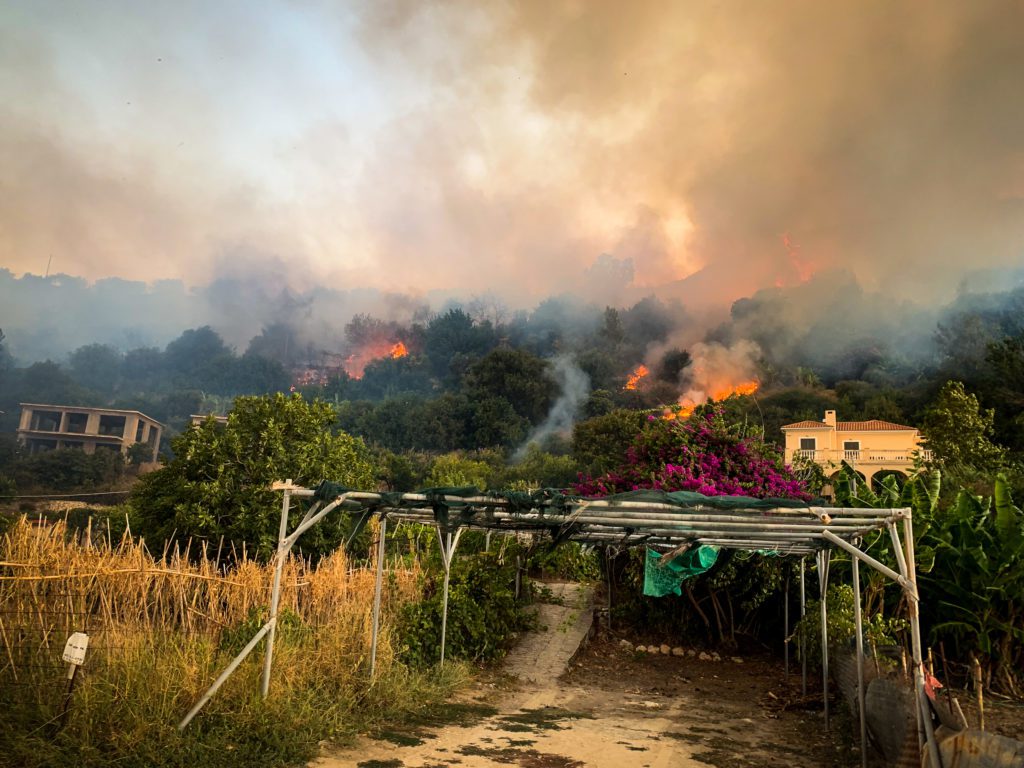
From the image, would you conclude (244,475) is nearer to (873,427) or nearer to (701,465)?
(701,465)

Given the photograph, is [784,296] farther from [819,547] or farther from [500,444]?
[819,547]

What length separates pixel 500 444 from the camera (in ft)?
203

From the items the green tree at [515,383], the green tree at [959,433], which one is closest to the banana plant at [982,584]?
the green tree at [959,433]

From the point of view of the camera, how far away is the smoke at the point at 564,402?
63144 mm

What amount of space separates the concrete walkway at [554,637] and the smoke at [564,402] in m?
43.0

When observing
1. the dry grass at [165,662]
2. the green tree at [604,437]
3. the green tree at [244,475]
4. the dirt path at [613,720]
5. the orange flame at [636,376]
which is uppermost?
the orange flame at [636,376]

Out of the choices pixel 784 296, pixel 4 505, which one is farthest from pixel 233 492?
pixel 784 296

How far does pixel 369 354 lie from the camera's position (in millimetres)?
109250

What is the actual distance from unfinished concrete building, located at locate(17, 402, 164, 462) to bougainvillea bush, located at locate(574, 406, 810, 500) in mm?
49758

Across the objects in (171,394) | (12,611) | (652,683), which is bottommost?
(652,683)

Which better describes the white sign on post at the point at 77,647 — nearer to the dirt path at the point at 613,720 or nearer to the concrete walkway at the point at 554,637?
the dirt path at the point at 613,720

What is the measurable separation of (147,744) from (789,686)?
27.2 feet

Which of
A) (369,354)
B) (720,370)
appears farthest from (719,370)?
(369,354)

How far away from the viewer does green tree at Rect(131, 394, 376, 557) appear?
1398 cm
